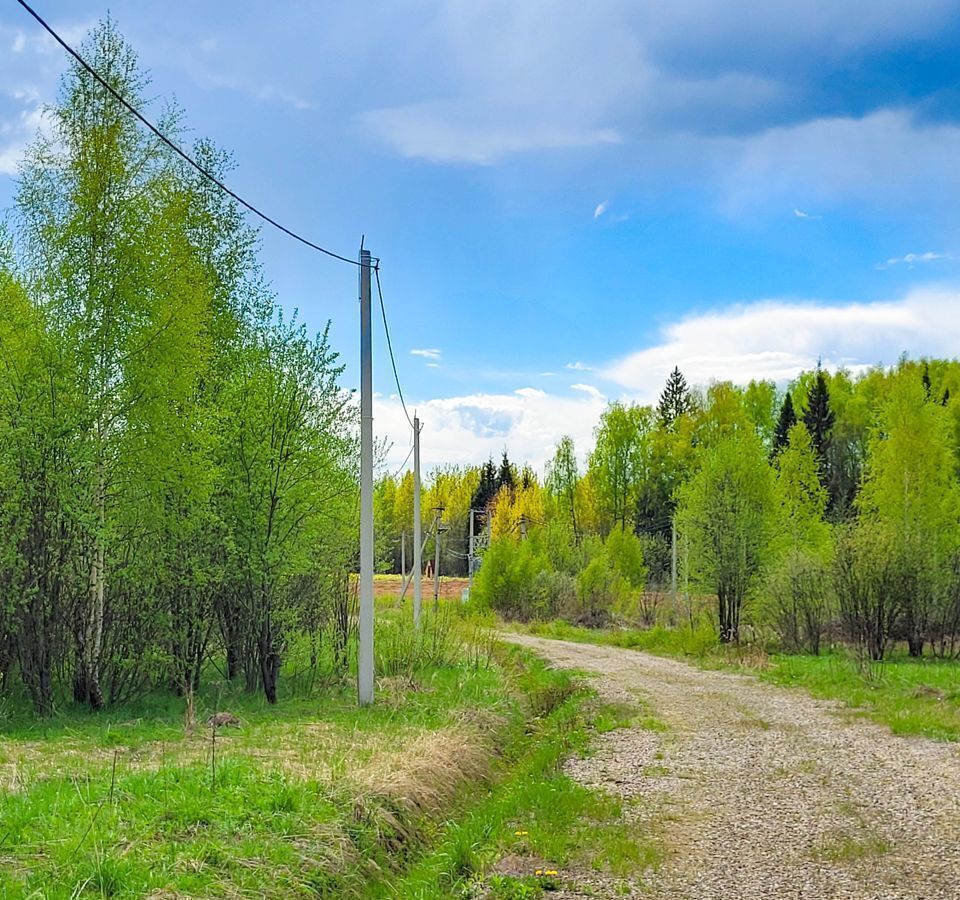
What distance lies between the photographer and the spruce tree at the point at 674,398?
196 ft

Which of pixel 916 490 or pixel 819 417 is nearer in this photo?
pixel 916 490

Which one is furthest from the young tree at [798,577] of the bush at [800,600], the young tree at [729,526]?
the young tree at [729,526]

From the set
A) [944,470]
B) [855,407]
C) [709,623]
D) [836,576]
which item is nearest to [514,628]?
[709,623]

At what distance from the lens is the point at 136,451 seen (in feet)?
38.7

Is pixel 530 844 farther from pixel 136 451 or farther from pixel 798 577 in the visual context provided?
pixel 798 577

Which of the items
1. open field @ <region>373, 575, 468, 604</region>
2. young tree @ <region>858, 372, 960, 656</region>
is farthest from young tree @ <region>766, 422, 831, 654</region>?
open field @ <region>373, 575, 468, 604</region>

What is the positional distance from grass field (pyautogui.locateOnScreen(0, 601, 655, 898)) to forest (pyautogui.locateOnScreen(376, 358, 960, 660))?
23.8ft

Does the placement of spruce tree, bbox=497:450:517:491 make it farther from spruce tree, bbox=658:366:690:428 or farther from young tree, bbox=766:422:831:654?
young tree, bbox=766:422:831:654

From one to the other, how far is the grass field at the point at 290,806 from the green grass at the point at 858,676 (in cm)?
468

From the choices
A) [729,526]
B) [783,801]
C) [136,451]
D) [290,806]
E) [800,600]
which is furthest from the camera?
[729,526]

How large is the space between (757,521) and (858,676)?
11.4 meters

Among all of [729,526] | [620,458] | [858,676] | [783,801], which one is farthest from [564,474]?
[783,801]

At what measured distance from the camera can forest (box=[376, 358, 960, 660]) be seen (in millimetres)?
22016

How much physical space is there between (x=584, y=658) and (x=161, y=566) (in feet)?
39.4
